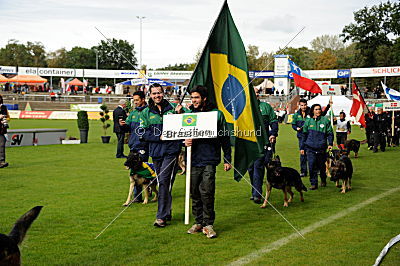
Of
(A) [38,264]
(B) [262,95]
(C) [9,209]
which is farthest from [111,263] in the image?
(B) [262,95]

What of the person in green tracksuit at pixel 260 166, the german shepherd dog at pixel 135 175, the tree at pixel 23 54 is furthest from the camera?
the tree at pixel 23 54

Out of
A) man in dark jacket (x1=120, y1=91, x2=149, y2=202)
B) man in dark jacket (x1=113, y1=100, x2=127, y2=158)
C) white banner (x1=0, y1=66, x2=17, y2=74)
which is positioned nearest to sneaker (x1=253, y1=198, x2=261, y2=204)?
man in dark jacket (x1=120, y1=91, x2=149, y2=202)

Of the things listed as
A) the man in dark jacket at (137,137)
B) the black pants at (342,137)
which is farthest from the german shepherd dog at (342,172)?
the black pants at (342,137)

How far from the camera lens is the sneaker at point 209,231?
292 inches

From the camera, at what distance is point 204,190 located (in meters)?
7.61

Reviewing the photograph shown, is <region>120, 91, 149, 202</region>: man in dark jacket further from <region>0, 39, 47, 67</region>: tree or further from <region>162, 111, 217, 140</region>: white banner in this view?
<region>0, 39, 47, 67</region>: tree

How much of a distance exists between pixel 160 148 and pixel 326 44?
115 metres

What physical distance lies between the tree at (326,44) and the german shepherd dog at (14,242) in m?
118

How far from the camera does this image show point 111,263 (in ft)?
20.1

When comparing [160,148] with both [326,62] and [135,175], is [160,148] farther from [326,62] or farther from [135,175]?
[326,62]

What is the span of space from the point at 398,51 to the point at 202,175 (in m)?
61.4

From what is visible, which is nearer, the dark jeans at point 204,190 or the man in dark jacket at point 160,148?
the dark jeans at point 204,190

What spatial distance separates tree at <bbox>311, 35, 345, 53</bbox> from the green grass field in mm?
107041

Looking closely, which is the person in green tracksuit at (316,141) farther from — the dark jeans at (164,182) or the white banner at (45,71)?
the white banner at (45,71)
